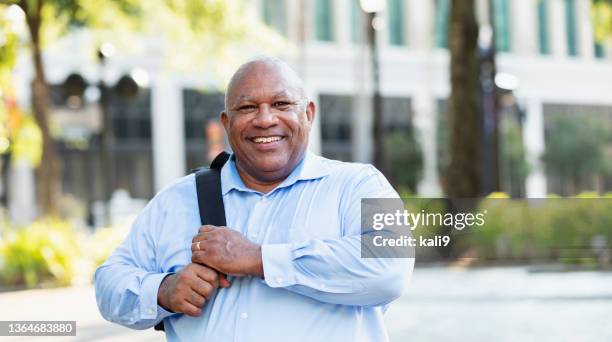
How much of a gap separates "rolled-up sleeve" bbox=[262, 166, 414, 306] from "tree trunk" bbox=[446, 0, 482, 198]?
18015 mm

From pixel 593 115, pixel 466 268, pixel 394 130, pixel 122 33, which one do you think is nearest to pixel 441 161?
pixel 394 130

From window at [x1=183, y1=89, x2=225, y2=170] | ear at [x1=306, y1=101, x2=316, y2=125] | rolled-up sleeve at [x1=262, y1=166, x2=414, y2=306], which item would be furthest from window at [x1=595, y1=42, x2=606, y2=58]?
rolled-up sleeve at [x1=262, y1=166, x2=414, y2=306]

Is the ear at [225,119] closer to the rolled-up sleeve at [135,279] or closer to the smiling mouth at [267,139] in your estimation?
the smiling mouth at [267,139]

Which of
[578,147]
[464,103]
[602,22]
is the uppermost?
[602,22]

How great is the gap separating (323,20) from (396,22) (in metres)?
5.17

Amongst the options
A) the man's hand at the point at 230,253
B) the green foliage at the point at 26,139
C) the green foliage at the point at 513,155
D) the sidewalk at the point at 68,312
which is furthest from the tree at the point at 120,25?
the green foliage at the point at 513,155

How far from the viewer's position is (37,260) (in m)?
18.0

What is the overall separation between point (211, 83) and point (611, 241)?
35222mm

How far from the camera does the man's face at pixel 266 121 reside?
2.97m

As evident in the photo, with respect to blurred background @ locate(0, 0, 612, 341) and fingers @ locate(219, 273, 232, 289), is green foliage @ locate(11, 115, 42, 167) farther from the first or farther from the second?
fingers @ locate(219, 273, 232, 289)

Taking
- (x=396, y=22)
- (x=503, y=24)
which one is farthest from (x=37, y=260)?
(x=503, y=24)

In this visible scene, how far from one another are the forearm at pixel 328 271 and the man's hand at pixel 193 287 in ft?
0.50

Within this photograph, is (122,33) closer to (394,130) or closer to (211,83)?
(211,83)

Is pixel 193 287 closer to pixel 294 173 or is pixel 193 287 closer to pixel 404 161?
pixel 294 173
